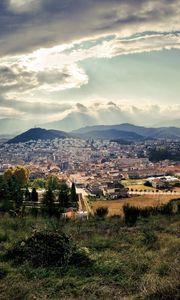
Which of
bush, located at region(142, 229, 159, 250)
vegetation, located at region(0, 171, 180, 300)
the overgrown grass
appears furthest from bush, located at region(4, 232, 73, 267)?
bush, located at region(142, 229, 159, 250)

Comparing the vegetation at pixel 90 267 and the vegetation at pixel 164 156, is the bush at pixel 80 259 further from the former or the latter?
the vegetation at pixel 164 156

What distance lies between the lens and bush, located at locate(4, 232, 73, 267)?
9.30m

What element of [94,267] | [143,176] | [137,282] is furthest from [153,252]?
[143,176]

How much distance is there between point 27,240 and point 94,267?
7.21 ft

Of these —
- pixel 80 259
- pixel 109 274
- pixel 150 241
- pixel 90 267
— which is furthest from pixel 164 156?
pixel 109 274

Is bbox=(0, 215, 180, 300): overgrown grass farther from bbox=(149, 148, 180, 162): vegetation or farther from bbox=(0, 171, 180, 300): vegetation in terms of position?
bbox=(149, 148, 180, 162): vegetation

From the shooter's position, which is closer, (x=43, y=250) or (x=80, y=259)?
(x=80, y=259)

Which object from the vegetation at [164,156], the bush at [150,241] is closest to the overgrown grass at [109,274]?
the bush at [150,241]

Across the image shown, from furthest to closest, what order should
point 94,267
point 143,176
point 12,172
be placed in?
point 143,176, point 12,172, point 94,267

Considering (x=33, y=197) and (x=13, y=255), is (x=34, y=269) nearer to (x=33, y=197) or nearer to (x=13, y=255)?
(x=13, y=255)

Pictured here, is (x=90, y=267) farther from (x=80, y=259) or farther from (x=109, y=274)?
(x=109, y=274)

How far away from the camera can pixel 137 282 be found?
7.64 metres

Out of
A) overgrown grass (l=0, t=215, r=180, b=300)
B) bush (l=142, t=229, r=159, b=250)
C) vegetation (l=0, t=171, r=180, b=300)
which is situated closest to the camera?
overgrown grass (l=0, t=215, r=180, b=300)

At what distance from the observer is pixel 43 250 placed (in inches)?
379
